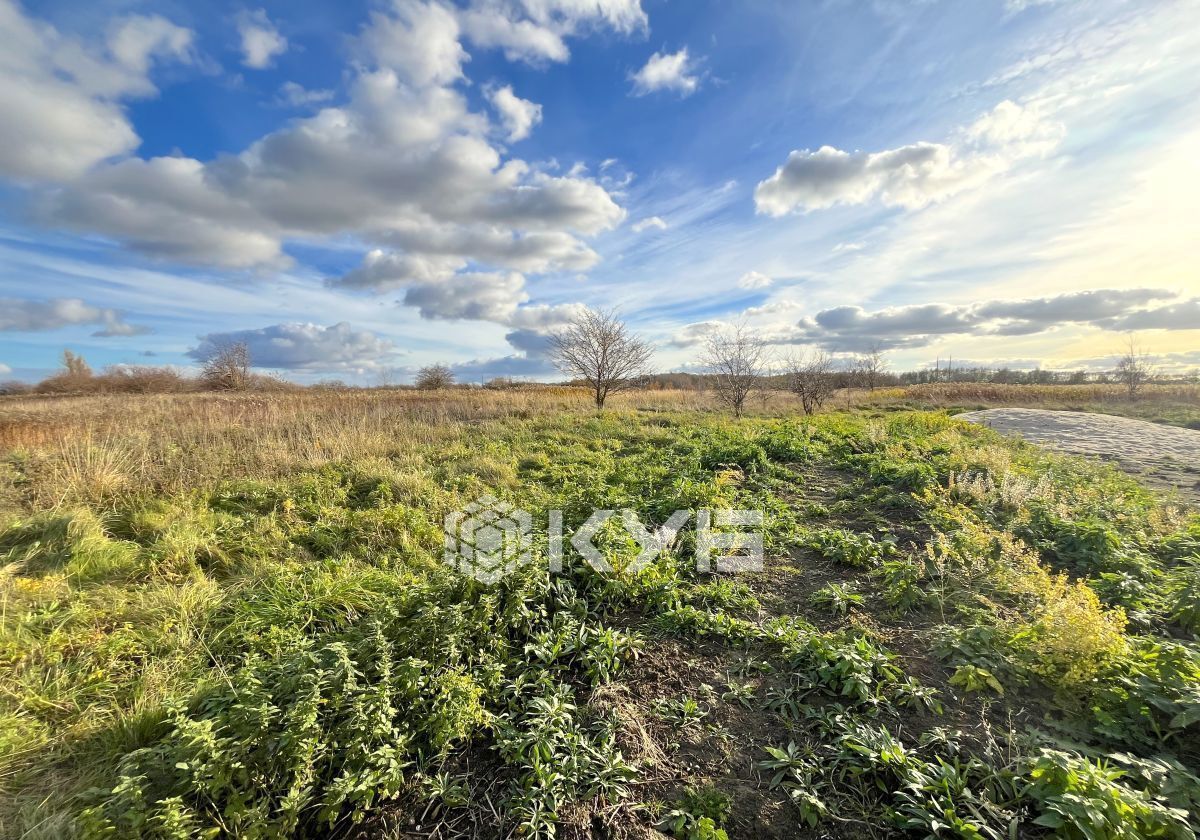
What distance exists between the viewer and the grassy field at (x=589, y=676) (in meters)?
2.03

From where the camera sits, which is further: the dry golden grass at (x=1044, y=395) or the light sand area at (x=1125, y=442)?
the dry golden grass at (x=1044, y=395)

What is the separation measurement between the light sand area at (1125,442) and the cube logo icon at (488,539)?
9024mm

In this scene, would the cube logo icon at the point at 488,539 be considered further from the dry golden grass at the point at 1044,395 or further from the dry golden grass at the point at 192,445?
the dry golden grass at the point at 1044,395

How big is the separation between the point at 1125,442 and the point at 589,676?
48.8 ft

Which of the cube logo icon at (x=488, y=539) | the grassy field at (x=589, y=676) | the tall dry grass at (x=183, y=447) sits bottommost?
the grassy field at (x=589, y=676)

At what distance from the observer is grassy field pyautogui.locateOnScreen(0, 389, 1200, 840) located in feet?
6.67

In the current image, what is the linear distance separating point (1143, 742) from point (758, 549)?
2785mm

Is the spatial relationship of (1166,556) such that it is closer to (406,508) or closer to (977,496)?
(977,496)

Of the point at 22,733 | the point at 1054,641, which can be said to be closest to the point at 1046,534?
the point at 1054,641

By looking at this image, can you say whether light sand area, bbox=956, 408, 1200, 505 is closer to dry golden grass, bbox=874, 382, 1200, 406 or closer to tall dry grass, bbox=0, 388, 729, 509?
tall dry grass, bbox=0, 388, 729, 509

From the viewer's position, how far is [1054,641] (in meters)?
2.62

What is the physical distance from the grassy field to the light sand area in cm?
349

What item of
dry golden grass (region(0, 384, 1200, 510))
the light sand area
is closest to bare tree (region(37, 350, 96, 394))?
dry golden grass (region(0, 384, 1200, 510))

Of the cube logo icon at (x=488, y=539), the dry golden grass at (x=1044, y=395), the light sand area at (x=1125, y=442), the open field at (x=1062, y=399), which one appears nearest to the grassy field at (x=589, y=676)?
the cube logo icon at (x=488, y=539)
